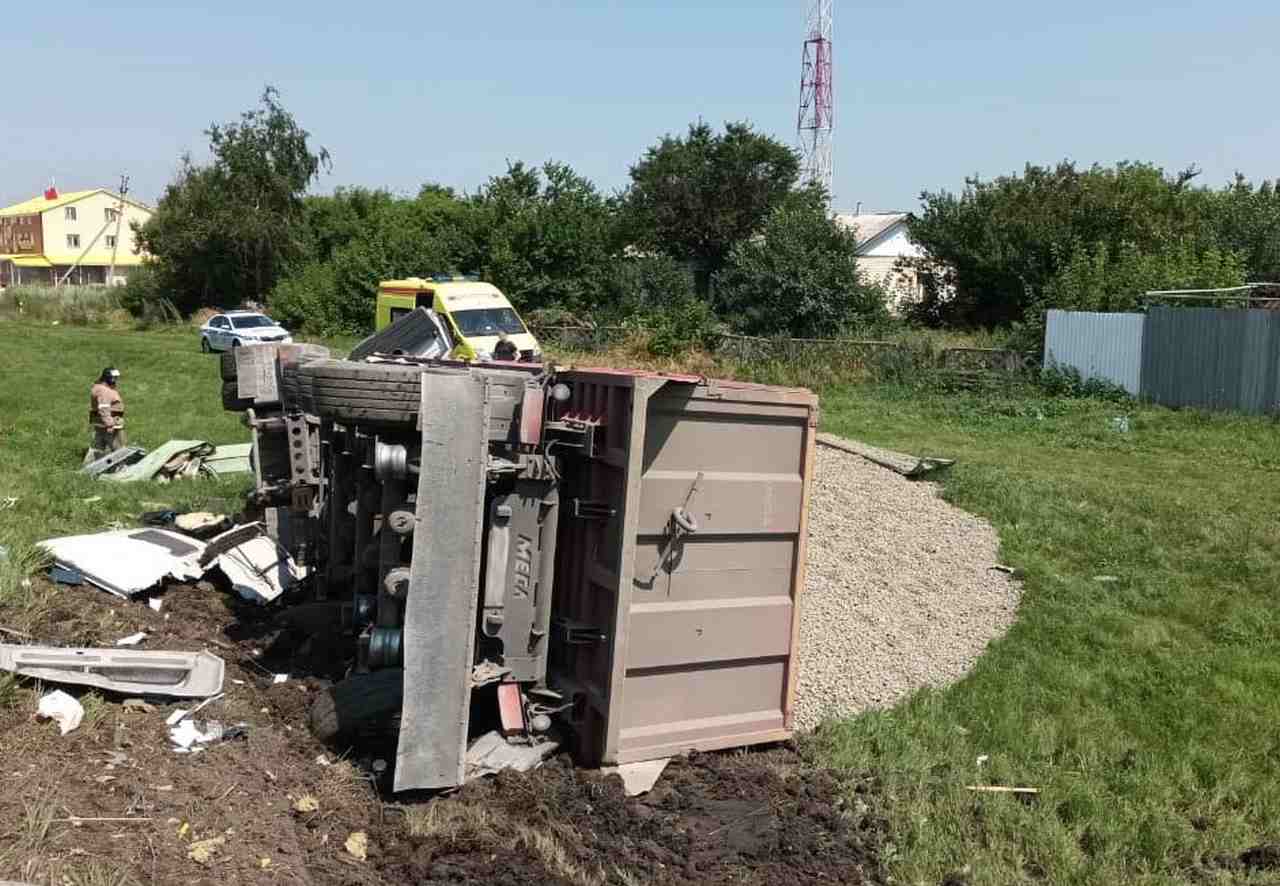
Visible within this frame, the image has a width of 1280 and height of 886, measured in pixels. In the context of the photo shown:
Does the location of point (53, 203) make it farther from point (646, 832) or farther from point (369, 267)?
point (646, 832)

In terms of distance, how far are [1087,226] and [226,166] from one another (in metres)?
31.9

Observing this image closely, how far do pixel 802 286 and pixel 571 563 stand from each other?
2493 centimetres

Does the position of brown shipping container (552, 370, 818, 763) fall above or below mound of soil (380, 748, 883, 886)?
above

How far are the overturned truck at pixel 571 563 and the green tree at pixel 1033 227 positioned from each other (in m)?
24.6

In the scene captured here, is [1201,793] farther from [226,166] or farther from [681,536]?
[226,166]

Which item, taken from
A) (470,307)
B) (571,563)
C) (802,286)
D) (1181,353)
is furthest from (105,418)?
(802,286)

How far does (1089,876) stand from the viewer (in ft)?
15.2

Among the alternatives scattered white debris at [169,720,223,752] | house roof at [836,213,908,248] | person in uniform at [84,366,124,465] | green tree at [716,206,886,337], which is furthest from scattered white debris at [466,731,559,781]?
house roof at [836,213,908,248]

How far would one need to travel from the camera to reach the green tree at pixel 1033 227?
1173 inches

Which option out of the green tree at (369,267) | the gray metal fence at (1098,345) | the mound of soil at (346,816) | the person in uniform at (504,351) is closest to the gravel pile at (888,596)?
the mound of soil at (346,816)

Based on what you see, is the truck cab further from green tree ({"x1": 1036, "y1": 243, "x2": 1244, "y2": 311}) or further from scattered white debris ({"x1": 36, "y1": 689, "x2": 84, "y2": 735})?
scattered white debris ({"x1": 36, "y1": 689, "x2": 84, "y2": 735})

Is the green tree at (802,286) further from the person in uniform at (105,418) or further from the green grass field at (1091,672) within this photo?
the person in uniform at (105,418)

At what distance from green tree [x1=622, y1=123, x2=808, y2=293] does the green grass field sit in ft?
78.4

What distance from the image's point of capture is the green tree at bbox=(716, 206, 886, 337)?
29484mm
